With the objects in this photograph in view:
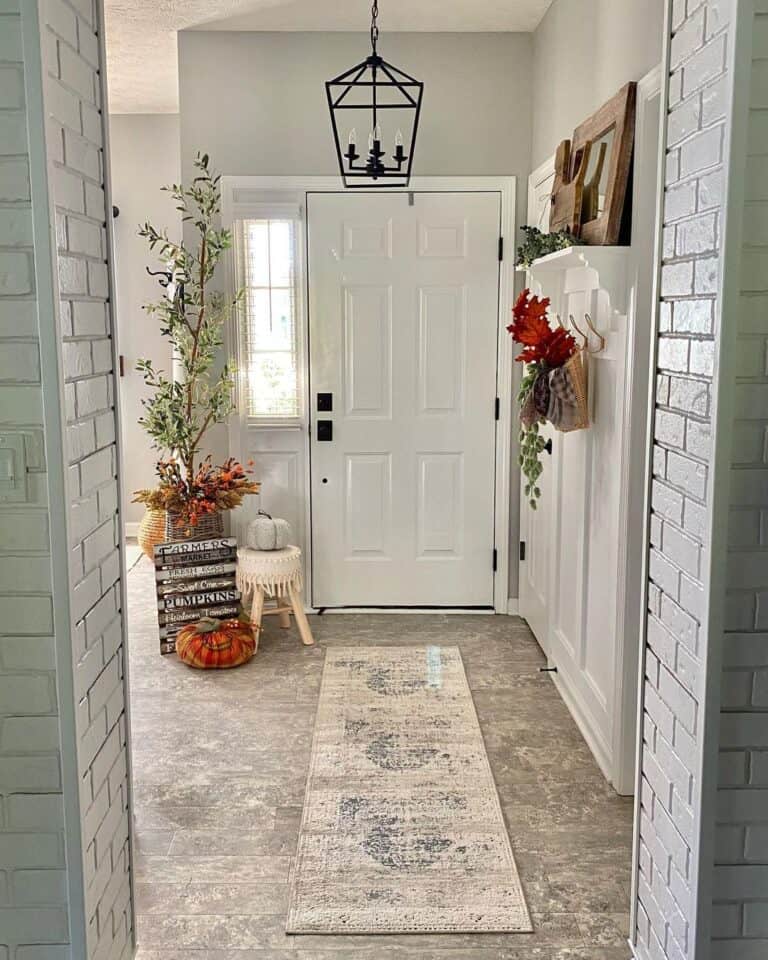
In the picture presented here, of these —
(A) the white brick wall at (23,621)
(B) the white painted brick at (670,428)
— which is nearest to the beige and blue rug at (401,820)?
(A) the white brick wall at (23,621)

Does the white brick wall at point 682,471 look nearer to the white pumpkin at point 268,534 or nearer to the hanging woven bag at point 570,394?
the hanging woven bag at point 570,394

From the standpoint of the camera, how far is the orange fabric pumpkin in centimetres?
410

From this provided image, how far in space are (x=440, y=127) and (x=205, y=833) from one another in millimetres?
3320

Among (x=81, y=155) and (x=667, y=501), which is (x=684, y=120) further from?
(x=81, y=155)

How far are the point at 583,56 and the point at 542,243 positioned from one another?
2.26 feet

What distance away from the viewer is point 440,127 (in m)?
4.54

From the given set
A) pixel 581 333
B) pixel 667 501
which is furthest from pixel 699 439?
pixel 581 333

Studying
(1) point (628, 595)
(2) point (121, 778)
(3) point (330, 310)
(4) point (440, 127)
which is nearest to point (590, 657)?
(1) point (628, 595)

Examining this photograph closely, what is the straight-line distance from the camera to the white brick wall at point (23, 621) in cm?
160

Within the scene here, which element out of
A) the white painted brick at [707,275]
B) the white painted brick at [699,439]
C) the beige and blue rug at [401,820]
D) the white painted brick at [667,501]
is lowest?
the beige and blue rug at [401,820]

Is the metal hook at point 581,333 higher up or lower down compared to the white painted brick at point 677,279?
lower down

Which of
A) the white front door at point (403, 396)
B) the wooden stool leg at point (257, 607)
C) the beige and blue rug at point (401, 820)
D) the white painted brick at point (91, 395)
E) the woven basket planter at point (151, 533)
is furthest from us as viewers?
the woven basket planter at point (151, 533)

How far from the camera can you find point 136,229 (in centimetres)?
621

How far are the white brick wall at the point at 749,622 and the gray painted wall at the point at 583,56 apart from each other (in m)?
1.26
